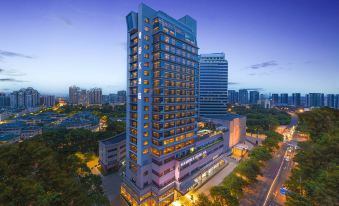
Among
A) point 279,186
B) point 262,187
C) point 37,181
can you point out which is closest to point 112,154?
point 37,181

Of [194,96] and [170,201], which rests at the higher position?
[194,96]

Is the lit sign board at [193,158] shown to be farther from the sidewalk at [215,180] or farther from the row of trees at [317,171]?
the row of trees at [317,171]

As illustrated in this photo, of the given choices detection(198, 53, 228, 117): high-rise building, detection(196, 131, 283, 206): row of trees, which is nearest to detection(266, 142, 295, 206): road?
detection(196, 131, 283, 206): row of trees

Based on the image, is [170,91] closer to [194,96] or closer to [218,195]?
[194,96]

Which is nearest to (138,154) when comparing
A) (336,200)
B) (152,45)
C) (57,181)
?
(57,181)

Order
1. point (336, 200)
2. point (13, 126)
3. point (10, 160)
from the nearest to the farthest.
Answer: point (336, 200)
point (10, 160)
point (13, 126)

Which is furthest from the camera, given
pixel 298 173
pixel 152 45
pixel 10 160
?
pixel 152 45

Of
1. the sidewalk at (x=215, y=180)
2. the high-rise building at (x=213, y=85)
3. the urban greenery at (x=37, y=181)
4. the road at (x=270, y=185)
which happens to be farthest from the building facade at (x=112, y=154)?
the high-rise building at (x=213, y=85)
